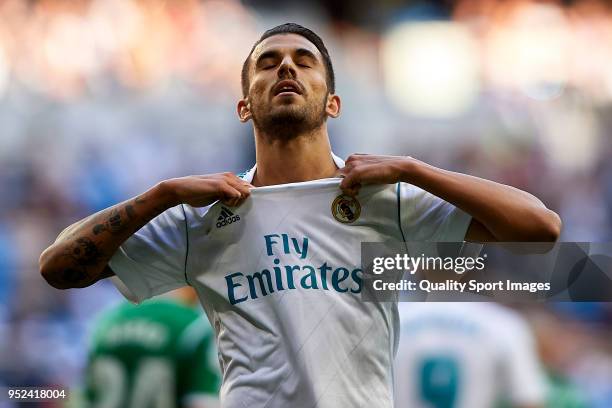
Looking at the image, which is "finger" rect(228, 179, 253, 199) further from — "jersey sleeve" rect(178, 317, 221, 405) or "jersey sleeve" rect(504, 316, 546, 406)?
"jersey sleeve" rect(504, 316, 546, 406)

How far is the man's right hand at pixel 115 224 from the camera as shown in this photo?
2.81 meters

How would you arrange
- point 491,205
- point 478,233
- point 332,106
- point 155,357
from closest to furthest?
point 491,205 < point 478,233 < point 332,106 < point 155,357

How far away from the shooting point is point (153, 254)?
9.89ft

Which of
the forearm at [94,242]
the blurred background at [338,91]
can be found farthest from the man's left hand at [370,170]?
the blurred background at [338,91]

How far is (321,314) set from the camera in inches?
110

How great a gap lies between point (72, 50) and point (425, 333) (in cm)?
691

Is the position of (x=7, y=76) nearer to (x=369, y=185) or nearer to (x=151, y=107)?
(x=151, y=107)

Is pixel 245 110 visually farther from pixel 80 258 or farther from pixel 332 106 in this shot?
pixel 80 258

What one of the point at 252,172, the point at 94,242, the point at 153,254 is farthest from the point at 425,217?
the point at 94,242

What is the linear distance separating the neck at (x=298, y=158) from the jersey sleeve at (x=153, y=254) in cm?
32

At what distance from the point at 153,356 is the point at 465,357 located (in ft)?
4.50

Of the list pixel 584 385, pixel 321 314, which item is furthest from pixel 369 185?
pixel 584 385

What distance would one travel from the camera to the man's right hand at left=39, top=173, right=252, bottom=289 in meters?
2.81

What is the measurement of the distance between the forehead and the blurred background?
19.2ft
